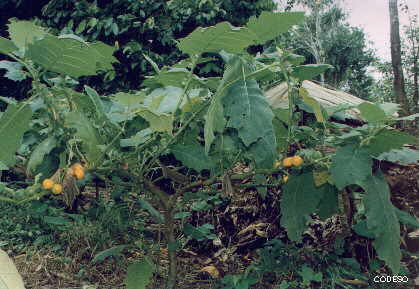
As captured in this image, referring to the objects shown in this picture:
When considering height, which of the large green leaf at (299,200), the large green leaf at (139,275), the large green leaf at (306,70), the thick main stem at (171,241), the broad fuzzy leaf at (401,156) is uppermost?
the large green leaf at (306,70)

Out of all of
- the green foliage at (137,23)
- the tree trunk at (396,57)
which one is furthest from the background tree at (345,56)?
the green foliage at (137,23)

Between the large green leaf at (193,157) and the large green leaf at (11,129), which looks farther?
the large green leaf at (193,157)

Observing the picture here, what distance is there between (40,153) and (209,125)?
0.38m

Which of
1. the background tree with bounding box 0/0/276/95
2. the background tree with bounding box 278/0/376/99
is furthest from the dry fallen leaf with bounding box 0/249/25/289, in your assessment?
the background tree with bounding box 278/0/376/99

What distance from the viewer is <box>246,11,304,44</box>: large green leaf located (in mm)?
789

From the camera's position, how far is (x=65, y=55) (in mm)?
775

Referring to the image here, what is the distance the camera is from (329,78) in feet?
80.7

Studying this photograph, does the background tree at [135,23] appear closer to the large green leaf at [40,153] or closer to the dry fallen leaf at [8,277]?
the large green leaf at [40,153]

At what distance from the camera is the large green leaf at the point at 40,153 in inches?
33.1

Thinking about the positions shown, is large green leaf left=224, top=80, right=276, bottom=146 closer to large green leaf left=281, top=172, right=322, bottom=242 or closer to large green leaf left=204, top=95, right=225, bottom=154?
large green leaf left=204, top=95, right=225, bottom=154

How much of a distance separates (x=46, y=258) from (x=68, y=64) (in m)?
1.99

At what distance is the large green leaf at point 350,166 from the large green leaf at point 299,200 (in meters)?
0.16

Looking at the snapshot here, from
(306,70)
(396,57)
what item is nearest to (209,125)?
(306,70)

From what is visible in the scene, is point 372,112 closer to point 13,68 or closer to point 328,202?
point 328,202
